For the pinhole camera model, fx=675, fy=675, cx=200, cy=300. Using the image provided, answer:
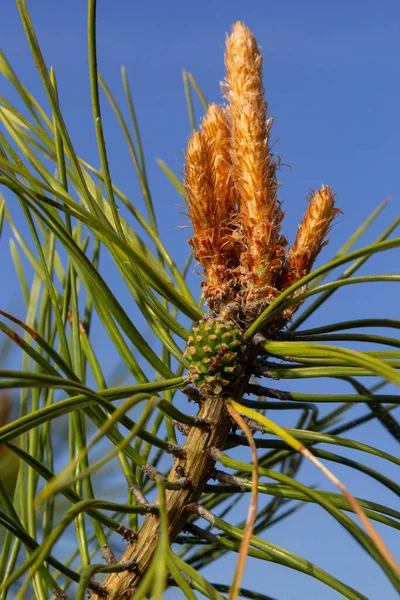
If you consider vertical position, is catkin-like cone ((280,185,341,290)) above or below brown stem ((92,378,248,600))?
above

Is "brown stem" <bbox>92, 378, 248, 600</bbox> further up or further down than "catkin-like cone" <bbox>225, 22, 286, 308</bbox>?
further down

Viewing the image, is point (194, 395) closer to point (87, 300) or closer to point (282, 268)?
point (282, 268)

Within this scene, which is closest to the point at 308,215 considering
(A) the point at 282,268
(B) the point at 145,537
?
(A) the point at 282,268

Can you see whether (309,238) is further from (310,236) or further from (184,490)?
(184,490)

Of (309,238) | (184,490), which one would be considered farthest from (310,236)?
(184,490)

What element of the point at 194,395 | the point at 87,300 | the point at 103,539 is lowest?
the point at 103,539
